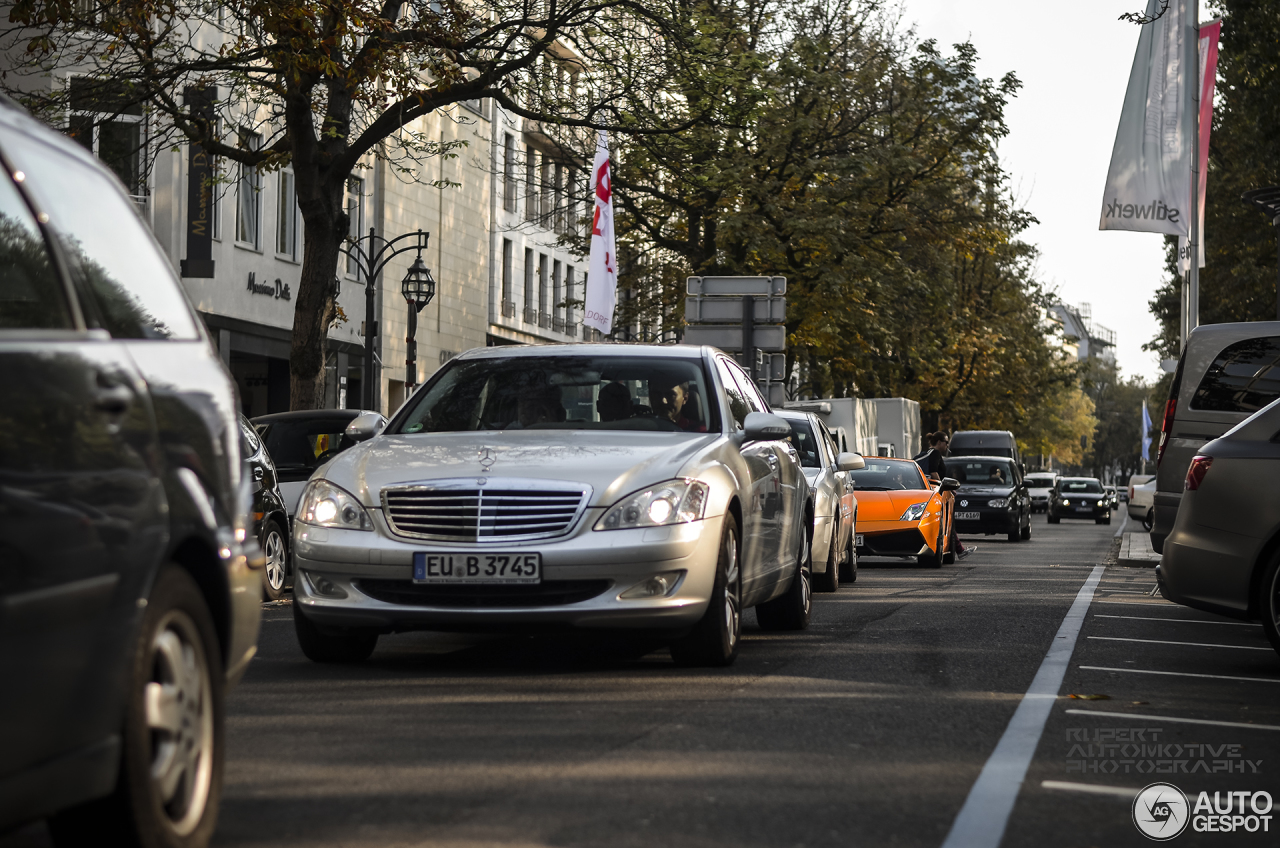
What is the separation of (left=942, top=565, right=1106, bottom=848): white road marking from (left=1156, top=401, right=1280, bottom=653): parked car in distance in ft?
2.78

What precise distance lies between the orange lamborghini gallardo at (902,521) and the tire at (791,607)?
9.66m

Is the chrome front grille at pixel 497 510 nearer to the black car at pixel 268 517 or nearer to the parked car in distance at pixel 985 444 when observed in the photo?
the black car at pixel 268 517

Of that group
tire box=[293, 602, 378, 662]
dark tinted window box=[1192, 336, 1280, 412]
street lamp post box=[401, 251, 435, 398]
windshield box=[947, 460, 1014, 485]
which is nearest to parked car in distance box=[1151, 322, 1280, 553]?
dark tinted window box=[1192, 336, 1280, 412]

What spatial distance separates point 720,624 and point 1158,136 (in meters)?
16.7

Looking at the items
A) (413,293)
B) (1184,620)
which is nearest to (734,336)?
(413,293)

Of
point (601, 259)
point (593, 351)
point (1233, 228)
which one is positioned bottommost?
point (593, 351)

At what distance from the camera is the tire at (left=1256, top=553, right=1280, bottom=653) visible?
927 centimetres

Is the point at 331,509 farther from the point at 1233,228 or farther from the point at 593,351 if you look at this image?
the point at 1233,228

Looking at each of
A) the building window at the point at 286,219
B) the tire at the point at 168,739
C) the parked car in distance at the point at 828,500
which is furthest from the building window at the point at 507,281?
the tire at the point at 168,739

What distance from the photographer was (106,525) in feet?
12.7

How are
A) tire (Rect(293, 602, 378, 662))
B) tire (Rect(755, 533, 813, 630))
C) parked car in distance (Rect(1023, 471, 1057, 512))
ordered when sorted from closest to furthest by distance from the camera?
tire (Rect(293, 602, 378, 662)) < tire (Rect(755, 533, 813, 630)) < parked car in distance (Rect(1023, 471, 1057, 512))

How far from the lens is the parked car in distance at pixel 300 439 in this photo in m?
16.2

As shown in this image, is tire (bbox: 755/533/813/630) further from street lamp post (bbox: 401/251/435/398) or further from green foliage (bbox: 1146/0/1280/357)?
green foliage (bbox: 1146/0/1280/357)

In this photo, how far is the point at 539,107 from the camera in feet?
70.4
